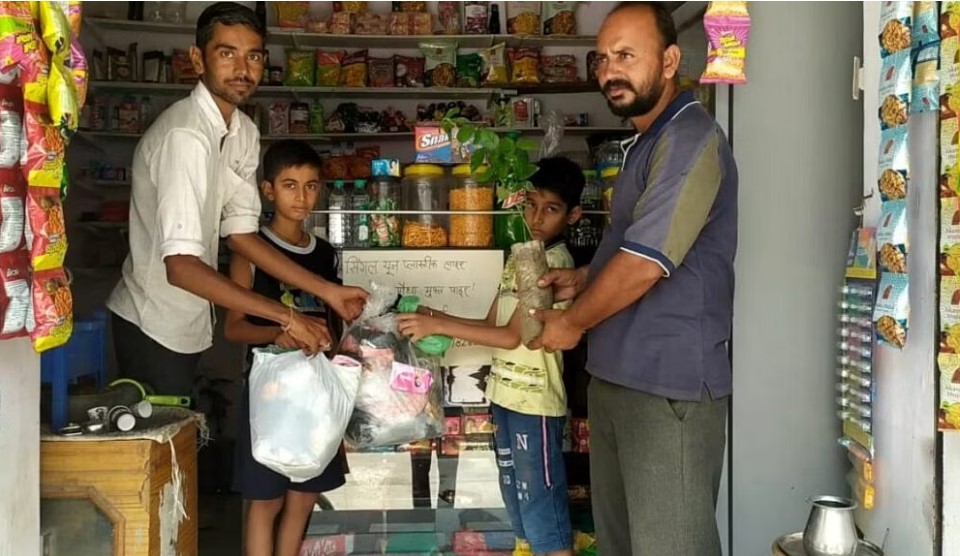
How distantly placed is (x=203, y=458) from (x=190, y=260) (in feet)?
9.08

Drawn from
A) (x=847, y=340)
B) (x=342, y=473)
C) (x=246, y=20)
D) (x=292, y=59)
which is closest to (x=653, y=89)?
(x=847, y=340)

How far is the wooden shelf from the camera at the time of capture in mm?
4633

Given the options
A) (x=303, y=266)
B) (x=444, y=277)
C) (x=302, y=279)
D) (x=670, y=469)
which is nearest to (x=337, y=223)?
(x=303, y=266)

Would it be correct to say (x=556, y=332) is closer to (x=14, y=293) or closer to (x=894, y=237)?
(x=894, y=237)

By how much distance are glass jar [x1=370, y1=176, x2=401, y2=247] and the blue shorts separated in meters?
0.74

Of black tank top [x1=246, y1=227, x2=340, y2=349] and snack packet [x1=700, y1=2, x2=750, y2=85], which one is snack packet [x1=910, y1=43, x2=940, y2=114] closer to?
snack packet [x1=700, y1=2, x2=750, y2=85]

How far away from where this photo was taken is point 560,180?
2502 millimetres

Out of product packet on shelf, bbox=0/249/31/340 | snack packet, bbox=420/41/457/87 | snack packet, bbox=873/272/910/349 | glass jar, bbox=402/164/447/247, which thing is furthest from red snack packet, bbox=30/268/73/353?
snack packet, bbox=420/41/457/87

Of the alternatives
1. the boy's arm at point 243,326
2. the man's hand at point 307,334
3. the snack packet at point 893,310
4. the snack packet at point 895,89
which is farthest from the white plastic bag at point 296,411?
the snack packet at point 895,89

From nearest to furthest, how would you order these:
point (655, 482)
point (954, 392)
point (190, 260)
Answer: point (954, 392)
point (655, 482)
point (190, 260)

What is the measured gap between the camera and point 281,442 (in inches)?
77.0

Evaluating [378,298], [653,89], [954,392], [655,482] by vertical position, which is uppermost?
[653,89]

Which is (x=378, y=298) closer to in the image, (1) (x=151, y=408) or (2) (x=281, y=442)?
(2) (x=281, y=442)

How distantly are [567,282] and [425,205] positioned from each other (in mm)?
686
